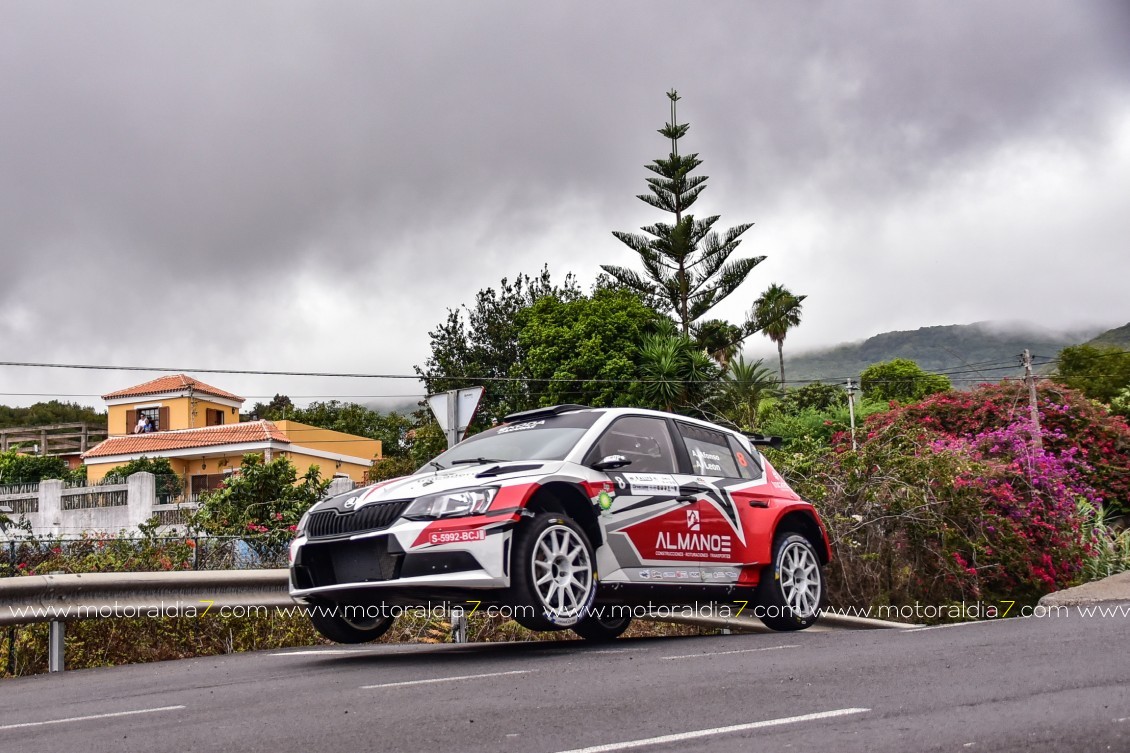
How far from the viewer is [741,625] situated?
33.3ft

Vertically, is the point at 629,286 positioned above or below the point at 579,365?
above

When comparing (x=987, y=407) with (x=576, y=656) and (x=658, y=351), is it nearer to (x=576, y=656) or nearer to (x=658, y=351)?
(x=658, y=351)

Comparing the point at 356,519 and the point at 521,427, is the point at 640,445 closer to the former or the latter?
the point at 521,427

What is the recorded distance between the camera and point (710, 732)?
421cm

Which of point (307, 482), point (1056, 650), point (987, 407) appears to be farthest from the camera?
point (987, 407)

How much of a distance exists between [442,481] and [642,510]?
1.49 metres

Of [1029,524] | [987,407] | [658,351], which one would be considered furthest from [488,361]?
[1029,524]

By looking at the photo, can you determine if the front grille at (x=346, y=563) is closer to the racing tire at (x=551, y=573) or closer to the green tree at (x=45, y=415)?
the racing tire at (x=551, y=573)

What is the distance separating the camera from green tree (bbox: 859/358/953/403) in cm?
7056

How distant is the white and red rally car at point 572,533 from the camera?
6.80m

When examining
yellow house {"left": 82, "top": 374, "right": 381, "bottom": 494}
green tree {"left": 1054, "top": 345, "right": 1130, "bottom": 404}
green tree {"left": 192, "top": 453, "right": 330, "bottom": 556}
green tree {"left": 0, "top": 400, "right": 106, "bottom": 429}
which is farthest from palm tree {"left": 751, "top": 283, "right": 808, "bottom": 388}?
green tree {"left": 0, "top": 400, "right": 106, "bottom": 429}

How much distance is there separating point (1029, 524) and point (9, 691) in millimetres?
10413

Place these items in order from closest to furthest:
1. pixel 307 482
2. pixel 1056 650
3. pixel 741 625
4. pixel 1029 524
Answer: pixel 1056 650 < pixel 741 625 < pixel 1029 524 < pixel 307 482

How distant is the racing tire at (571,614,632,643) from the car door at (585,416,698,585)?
0.72 metres
